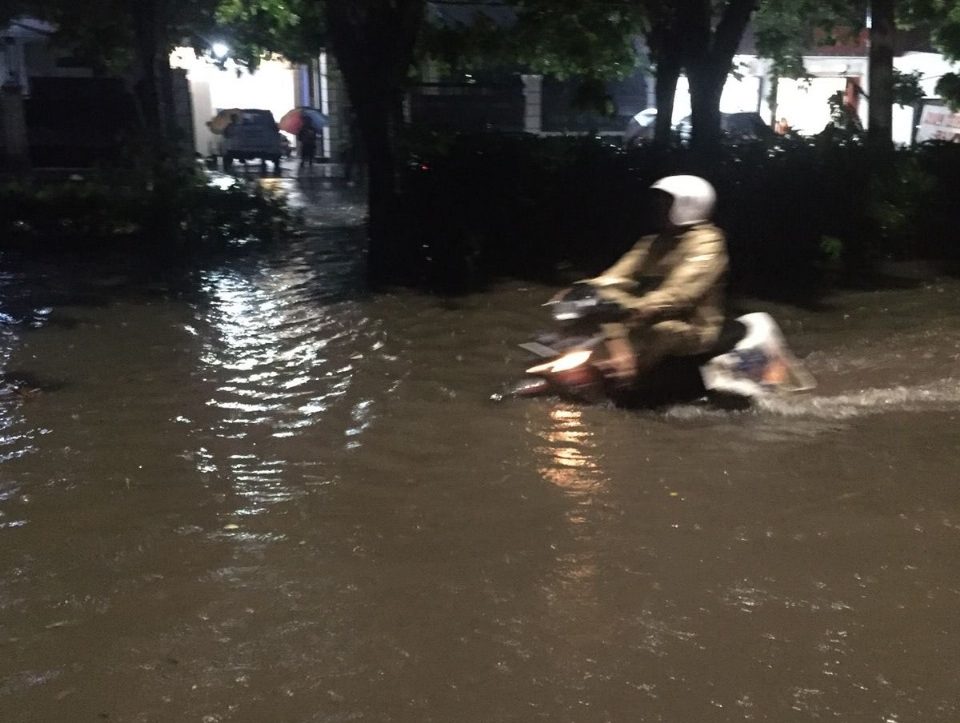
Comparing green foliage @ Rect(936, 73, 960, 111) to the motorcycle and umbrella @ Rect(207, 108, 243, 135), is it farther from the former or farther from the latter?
umbrella @ Rect(207, 108, 243, 135)

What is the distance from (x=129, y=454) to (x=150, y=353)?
2.69 meters

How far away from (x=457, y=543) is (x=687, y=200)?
119 inches

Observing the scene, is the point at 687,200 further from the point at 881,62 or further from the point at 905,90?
the point at 905,90

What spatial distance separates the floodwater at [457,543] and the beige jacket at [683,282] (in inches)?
27.4

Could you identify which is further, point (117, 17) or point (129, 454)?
point (117, 17)

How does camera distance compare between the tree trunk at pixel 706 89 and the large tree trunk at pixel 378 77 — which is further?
the tree trunk at pixel 706 89

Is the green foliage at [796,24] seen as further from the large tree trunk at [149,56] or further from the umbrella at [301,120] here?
the umbrella at [301,120]

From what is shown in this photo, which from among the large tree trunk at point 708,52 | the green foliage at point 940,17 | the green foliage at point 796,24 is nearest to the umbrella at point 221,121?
the green foliage at point 796,24

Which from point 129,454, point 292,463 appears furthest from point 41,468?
point 292,463

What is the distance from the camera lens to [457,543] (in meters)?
4.94

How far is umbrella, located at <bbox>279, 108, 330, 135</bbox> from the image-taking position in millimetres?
26156

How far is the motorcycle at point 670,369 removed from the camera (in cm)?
690

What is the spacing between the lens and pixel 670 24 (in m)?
14.9

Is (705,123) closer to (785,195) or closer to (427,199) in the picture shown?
(785,195)
